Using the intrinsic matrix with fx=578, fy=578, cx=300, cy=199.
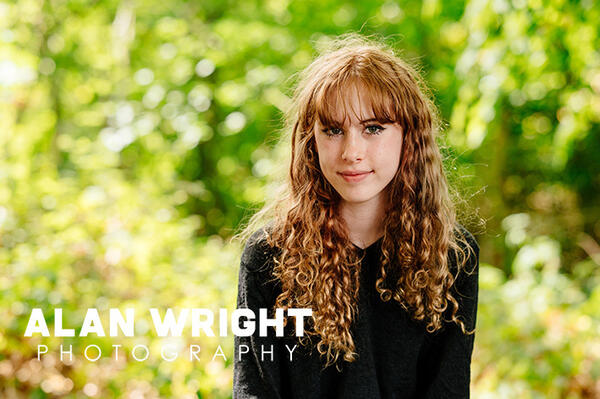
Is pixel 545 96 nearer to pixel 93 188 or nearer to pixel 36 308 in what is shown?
pixel 93 188

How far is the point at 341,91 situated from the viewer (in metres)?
1.45

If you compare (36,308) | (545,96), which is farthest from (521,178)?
(36,308)

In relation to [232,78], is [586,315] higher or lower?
lower

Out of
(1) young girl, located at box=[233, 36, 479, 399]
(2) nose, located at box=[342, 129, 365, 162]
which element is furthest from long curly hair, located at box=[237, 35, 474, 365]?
(2) nose, located at box=[342, 129, 365, 162]

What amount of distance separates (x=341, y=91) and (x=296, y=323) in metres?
0.63

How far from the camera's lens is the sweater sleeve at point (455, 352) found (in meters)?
1.60

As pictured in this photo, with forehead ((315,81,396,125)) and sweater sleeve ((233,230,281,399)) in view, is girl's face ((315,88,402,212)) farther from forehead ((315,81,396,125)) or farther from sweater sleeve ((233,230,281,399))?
sweater sleeve ((233,230,281,399))

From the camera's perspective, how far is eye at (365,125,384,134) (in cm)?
148

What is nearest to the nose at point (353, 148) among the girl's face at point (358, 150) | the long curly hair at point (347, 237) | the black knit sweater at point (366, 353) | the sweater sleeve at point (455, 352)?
the girl's face at point (358, 150)

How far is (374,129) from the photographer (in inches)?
58.3

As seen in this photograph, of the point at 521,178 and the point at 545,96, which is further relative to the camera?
the point at 521,178

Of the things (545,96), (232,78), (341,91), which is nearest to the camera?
(341,91)

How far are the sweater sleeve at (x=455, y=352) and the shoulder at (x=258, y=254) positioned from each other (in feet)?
1.73

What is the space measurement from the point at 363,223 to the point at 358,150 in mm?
265
